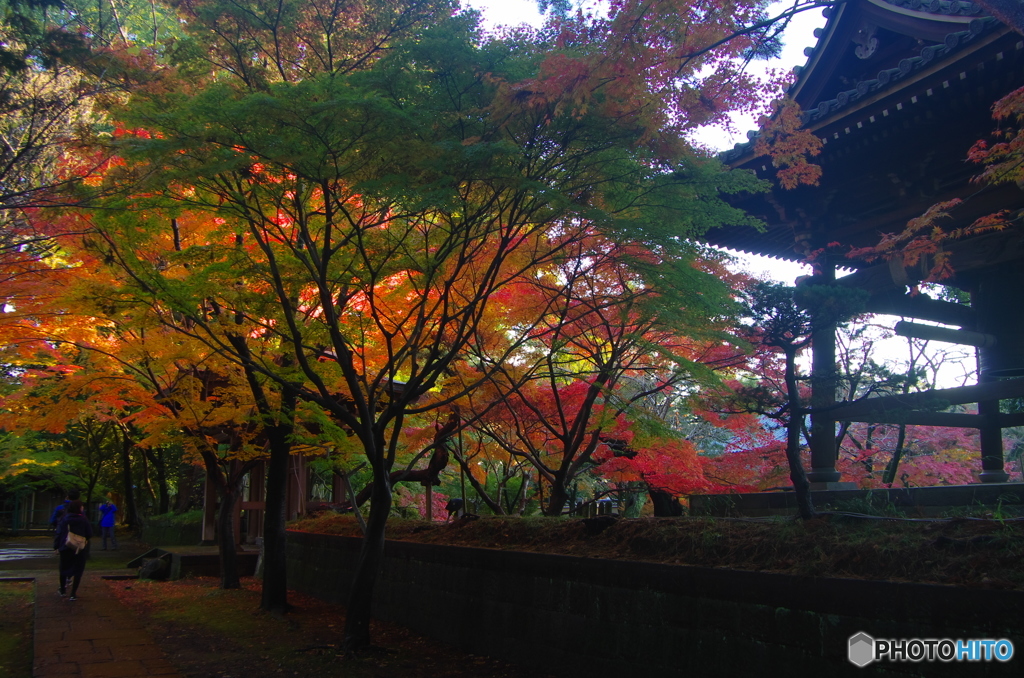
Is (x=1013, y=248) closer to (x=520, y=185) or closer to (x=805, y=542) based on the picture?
(x=805, y=542)

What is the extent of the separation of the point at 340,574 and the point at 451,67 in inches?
363

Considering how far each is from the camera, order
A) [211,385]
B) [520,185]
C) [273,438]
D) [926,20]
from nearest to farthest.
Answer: [520,185] < [926,20] < [273,438] < [211,385]

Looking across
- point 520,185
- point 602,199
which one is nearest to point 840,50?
point 602,199

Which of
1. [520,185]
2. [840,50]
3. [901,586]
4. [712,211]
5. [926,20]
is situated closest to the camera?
[901,586]

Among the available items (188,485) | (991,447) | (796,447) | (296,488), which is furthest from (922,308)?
(188,485)

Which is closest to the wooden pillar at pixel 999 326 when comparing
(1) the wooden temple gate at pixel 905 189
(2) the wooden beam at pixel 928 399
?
(1) the wooden temple gate at pixel 905 189

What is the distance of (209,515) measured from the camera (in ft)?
67.8

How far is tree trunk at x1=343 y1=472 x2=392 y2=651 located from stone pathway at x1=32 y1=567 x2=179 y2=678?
198cm

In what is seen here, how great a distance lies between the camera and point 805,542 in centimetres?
550

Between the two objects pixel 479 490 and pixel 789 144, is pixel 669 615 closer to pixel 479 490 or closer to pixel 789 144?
pixel 789 144

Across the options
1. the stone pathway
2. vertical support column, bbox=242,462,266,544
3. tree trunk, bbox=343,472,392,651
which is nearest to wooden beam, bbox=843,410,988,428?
tree trunk, bbox=343,472,392,651

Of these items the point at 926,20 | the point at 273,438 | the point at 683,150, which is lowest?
the point at 273,438

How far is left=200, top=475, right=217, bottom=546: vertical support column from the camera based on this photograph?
67.2 ft

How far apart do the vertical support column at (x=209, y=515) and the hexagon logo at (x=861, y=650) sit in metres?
19.2
